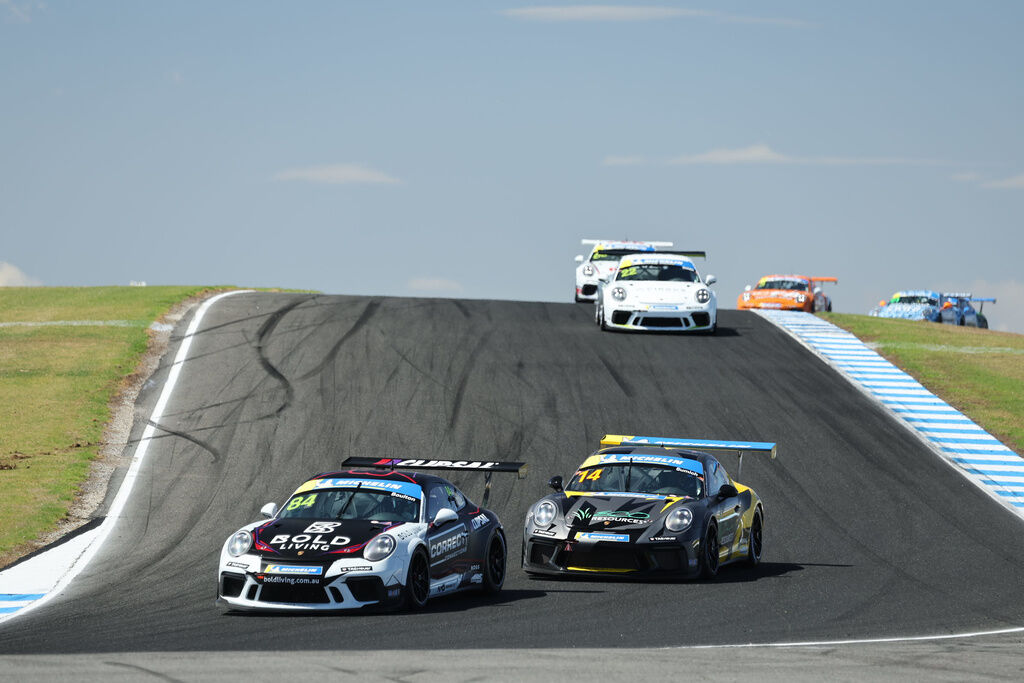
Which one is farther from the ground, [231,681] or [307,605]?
[231,681]

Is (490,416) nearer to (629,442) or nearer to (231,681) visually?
(629,442)

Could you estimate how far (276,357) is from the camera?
982 inches

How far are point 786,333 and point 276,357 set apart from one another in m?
11.7

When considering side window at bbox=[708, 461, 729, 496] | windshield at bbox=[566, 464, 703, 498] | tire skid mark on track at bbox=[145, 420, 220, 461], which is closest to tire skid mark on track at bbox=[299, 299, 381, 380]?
tire skid mark on track at bbox=[145, 420, 220, 461]

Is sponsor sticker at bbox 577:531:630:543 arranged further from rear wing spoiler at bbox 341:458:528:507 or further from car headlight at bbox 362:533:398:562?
car headlight at bbox 362:533:398:562

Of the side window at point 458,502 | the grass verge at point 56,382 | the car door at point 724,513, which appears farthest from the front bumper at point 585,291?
the side window at point 458,502

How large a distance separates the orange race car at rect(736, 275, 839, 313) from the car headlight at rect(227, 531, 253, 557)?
2786 cm

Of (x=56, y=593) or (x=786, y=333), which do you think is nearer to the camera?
(x=56, y=593)

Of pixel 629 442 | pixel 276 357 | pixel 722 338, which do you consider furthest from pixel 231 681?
pixel 722 338

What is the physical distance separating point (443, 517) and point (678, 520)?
2565 mm

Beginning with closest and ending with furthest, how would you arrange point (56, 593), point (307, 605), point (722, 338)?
point (307, 605)
point (56, 593)
point (722, 338)

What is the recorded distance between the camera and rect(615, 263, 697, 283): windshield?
95.2 feet

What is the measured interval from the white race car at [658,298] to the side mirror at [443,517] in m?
16.7

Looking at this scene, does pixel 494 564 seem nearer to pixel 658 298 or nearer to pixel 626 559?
pixel 626 559
